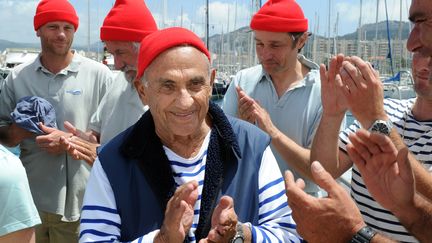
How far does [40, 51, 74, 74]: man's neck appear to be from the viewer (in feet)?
13.4

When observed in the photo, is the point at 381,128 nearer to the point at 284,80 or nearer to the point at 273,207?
the point at 273,207

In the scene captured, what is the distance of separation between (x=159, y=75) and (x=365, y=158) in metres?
0.93

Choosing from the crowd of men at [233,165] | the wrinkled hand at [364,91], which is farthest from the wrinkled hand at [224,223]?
the wrinkled hand at [364,91]

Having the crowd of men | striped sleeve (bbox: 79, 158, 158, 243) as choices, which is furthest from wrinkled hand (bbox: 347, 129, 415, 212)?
striped sleeve (bbox: 79, 158, 158, 243)

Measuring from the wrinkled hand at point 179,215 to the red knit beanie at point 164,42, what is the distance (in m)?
0.59

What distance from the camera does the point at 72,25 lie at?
169 inches

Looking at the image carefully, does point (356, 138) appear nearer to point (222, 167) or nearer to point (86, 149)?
point (222, 167)

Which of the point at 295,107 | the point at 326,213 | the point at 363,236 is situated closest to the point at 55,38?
the point at 295,107

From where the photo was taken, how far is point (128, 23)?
3.51m

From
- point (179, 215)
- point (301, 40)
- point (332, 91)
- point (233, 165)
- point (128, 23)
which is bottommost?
point (179, 215)

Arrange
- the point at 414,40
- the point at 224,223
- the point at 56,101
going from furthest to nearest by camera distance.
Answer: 1. the point at 56,101
2. the point at 414,40
3. the point at 224,223

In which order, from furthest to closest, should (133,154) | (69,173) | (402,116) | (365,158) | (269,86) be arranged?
(69,173)
(269,86)
(402,116)
(133,154)
(365,158)

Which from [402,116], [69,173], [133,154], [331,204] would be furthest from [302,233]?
[69,173]

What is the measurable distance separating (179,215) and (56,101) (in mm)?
2294
